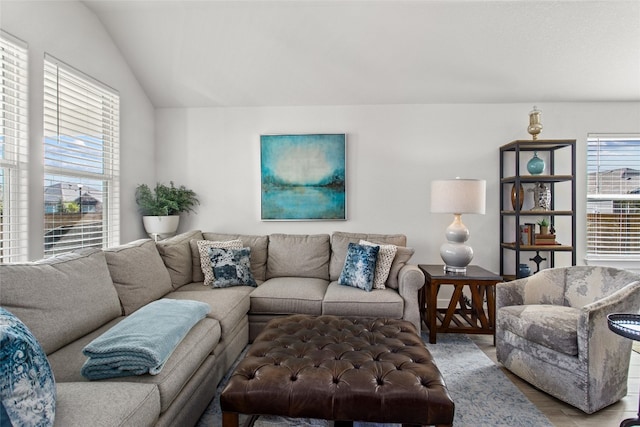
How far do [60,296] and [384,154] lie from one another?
10.1ft

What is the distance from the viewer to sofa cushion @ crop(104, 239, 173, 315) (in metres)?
2.12

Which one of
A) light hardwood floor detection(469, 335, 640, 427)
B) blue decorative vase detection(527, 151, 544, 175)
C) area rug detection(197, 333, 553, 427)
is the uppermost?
Answer: blue decorative vase detection(527, 151, 544, 175)

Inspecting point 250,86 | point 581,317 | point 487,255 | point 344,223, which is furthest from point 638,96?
point 250,86

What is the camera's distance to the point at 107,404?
1.13m

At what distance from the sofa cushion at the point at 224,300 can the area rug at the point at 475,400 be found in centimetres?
42

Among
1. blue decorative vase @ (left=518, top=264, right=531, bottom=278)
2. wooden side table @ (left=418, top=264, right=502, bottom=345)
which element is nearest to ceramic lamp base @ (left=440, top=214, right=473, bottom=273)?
wooden side table @ (left=418, top=264, right=502, bottom=345)

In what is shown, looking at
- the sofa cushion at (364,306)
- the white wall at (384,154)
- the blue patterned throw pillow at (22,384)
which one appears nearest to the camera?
the blue patterned throw pillow at (22,384)

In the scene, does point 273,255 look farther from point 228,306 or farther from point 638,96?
point 638,96

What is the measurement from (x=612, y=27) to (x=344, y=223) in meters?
2.93

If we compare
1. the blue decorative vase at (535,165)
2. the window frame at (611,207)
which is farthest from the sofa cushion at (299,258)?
the window frame at (611,207)

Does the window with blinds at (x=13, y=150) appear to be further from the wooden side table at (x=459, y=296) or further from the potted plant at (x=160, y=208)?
the wooden side table at (x=459, y=296)

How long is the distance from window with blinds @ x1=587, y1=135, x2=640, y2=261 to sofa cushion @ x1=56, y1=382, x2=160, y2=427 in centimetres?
439

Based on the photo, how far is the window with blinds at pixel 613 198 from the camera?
3627 mm

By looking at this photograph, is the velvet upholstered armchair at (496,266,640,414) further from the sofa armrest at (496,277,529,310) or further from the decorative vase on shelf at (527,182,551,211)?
the decorative vase on shelf at (527,182,551,211)
